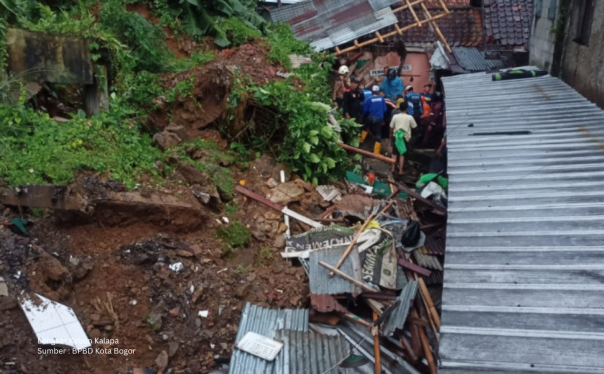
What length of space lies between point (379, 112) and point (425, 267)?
223 inches

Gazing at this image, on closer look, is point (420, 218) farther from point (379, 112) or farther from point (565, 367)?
point (565, 367)

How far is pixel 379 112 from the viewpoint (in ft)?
38.8

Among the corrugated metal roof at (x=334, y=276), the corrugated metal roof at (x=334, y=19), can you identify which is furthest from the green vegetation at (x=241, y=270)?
the corrugated metal roof at (x=334, y=19)

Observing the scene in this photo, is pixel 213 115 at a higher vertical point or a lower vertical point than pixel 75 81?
lower

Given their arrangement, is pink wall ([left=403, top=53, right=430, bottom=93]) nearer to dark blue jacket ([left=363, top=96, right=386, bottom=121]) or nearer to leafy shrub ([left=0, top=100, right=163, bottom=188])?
dark blue jacket ([left=363, top=96, right=386, bottom=121])

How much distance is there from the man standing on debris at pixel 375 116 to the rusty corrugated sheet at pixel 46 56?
617 cm

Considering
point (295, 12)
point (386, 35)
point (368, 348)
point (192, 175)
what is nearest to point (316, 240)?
point (368, 348)

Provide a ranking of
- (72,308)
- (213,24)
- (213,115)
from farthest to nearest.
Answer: (213,24) → (213,115) → (72,308)

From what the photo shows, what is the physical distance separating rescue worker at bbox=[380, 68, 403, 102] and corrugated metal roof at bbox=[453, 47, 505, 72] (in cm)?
164

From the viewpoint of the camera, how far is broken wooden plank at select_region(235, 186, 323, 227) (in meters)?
8.09

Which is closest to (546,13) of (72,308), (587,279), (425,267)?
(425,267)

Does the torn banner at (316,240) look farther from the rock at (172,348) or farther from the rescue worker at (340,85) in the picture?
the rescue worker at (340,85)

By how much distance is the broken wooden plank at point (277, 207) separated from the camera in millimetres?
8094

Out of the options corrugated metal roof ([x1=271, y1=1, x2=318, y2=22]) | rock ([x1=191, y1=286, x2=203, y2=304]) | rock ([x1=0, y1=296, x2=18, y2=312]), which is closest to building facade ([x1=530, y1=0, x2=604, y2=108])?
rock ([x1=191, y1=286, x2=203, y2=304])
